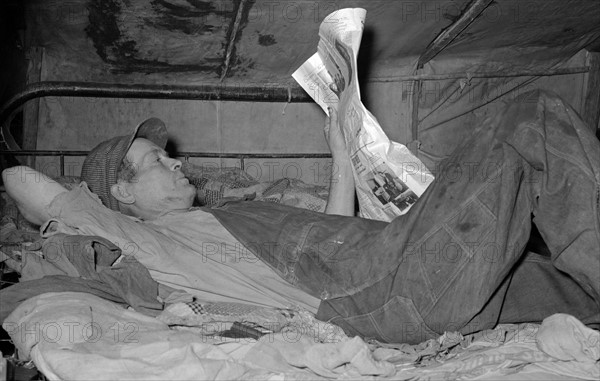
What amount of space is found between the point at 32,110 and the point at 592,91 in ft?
8.73

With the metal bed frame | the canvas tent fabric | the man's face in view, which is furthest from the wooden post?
the man's face

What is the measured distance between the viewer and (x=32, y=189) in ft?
4.77

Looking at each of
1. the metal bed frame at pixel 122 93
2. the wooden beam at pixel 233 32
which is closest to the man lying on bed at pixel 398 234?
the metal bed frame at pixel 122 93

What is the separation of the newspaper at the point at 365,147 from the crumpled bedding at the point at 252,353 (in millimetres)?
364

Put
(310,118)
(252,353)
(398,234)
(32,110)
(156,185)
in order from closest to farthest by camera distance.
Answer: (252,353) → (398,234) → (156,185) → (32,110) → (310,118)

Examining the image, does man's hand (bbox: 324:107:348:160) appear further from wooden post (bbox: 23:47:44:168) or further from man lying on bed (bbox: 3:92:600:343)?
wooden post (bbox: 23:47:44:168)

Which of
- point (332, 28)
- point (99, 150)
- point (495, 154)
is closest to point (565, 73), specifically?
point (332, 28)

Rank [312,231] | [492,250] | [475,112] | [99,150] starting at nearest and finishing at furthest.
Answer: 1. [492,250]
2. [312,231]
3. [99,150]
4. [475,112]

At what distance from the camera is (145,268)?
4.32 ft

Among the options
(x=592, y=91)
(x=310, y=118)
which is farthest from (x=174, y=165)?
(x=592, y=91)

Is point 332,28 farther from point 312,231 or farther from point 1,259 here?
point 1,259

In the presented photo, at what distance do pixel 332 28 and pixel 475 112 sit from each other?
159cm

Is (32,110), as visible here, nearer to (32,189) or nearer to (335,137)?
(32,189)

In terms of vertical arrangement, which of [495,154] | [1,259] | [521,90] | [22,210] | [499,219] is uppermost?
[521,90]
